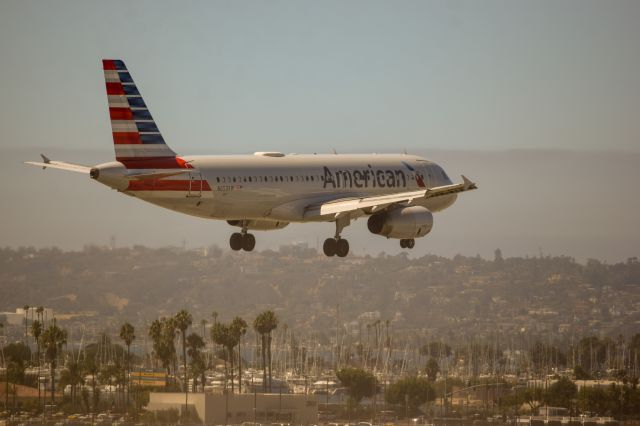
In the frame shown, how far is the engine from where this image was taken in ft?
254

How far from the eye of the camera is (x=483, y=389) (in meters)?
186

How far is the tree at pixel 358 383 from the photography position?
17238 cm

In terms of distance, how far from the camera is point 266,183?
72875mm

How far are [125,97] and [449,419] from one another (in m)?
81.4

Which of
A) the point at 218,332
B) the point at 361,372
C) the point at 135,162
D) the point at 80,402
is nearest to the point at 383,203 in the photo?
the point at 135,162

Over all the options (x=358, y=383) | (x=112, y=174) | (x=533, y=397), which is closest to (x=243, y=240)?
(x=112, y=174)

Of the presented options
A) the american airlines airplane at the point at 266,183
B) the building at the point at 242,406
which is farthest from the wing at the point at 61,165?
the building at the point at 242,406

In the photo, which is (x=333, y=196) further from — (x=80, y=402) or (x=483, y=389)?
(x=483, y=389)

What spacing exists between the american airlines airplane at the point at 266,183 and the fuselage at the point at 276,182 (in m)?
0.05

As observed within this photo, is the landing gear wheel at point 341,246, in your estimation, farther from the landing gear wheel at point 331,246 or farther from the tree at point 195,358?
the tree at point 195,358

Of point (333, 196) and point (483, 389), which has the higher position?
point (333, 196)

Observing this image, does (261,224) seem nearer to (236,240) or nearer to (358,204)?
(236,240)

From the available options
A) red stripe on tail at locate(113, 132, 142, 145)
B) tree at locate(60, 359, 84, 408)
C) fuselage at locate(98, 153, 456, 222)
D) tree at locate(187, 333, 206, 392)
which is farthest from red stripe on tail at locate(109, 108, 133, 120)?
tree at locate(187, 333, 206, 392)

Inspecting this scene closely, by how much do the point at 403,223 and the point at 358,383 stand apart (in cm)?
10243
